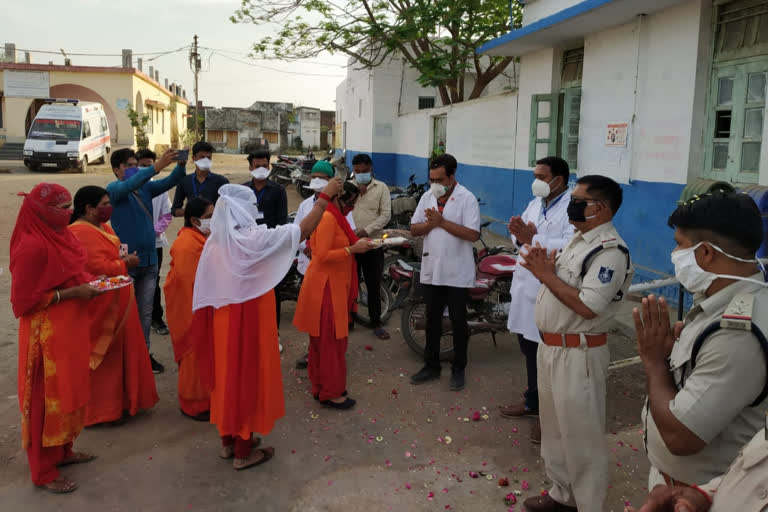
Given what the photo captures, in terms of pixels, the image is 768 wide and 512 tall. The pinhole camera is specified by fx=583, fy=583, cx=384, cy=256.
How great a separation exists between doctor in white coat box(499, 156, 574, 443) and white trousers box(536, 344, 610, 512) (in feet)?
3.40

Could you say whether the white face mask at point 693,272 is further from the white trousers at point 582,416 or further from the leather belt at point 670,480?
the white trousers at point 582,416

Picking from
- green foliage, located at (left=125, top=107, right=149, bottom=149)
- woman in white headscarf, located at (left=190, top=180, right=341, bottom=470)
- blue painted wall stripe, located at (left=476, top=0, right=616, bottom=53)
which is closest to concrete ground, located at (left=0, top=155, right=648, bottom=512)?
woman in white headscarf, located at (left=190, top=180, right=341, bottom=470)

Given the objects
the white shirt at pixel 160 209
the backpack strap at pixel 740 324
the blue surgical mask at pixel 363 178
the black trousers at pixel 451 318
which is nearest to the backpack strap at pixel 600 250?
the backpack strap at pixel 740 324

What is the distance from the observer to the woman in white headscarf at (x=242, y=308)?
3.40 meters

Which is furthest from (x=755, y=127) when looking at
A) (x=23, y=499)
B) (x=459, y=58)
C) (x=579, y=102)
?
(x=459, y=58)

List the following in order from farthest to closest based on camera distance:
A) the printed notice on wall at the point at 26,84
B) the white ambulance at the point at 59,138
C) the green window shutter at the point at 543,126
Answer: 1. the printed notice on wall at the point at 26,84
2. the white ambulance at the point at 59,138
3. the green window shutter at the point at 543,126

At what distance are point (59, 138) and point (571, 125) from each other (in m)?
21.5

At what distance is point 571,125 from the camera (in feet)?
29.8

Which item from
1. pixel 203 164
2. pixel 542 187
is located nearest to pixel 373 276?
pixel 203 164

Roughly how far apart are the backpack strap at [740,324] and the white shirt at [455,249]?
9.57 feet

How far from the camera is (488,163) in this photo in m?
12.4

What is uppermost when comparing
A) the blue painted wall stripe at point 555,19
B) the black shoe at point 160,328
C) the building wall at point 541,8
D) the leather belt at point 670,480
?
the building wall at point 541,8

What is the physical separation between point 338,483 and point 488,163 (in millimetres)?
9859

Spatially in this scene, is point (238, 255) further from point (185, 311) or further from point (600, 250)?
point (600, 250)
